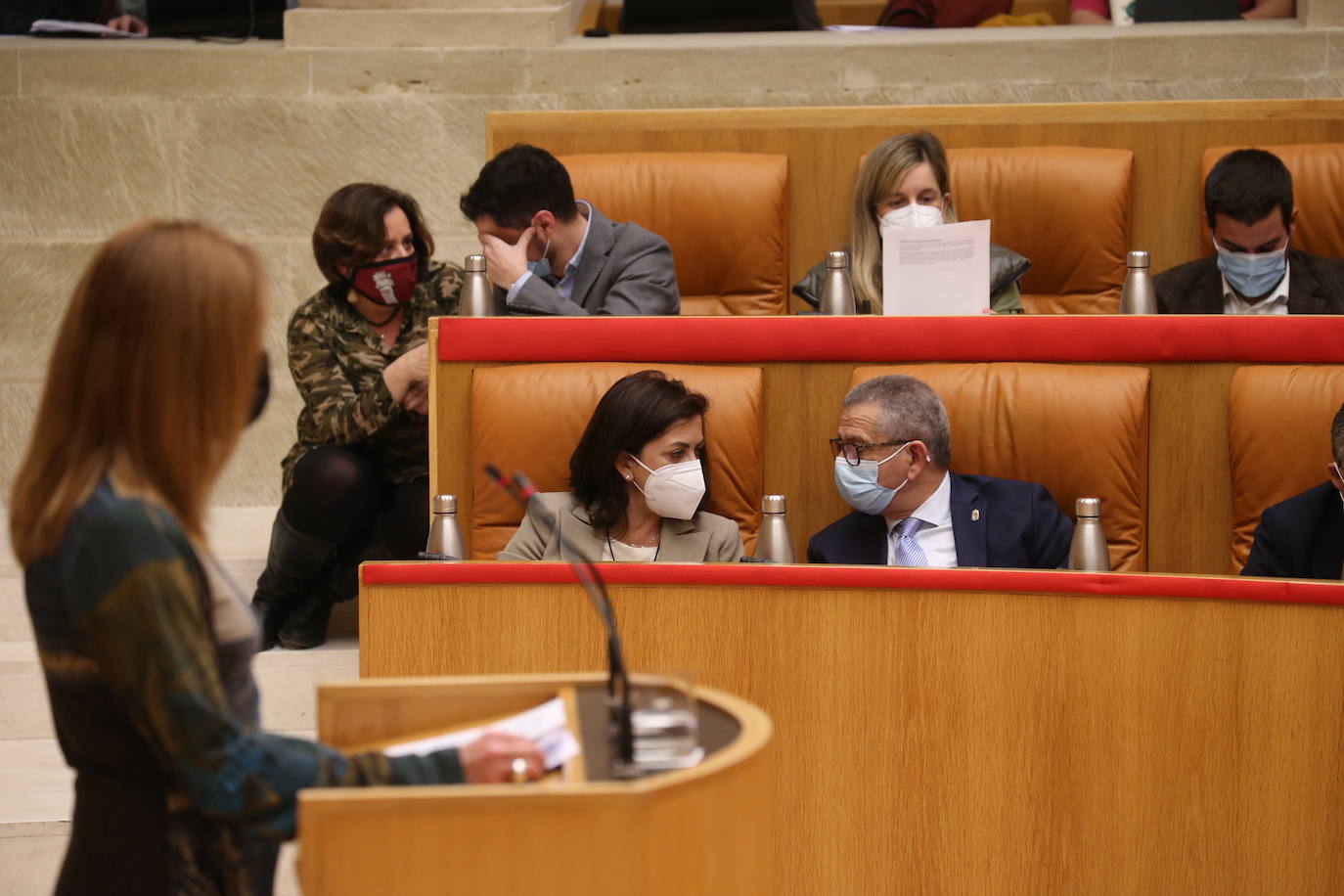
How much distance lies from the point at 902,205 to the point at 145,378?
2023 mm

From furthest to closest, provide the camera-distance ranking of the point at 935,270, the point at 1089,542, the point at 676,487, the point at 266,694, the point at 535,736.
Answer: the point at 266,694
the point at 935,270
the point at 676,487
the point at 1089,542
the point at 535,736

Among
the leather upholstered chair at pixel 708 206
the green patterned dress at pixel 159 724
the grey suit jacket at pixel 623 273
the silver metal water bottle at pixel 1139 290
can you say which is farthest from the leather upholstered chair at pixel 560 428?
the green patterned dress at pixel 159 724

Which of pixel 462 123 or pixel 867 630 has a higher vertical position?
pixel 462 123

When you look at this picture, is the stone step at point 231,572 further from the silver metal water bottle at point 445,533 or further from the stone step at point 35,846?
the silver metal water bottle at point 445,533

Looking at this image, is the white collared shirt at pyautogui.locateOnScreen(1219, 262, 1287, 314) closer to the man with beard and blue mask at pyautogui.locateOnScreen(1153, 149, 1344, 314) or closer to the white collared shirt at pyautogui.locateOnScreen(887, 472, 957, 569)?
the man with beard and blue mask at pyautogui.locateOnScreen(1153, 149, 1344, 314)

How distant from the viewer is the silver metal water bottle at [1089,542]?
2199 mm

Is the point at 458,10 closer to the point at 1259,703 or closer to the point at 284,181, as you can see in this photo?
the point at 284,181

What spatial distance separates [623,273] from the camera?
2979 mm

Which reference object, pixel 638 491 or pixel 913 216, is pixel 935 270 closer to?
pixel 913 216

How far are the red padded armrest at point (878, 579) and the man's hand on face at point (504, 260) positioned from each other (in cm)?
86

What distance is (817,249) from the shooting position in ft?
11.3

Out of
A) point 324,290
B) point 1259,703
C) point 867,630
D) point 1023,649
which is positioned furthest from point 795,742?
point 324,290

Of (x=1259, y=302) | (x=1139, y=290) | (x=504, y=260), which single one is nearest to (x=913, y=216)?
(x=1139, y=290)

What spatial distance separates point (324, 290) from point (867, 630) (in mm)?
1429
